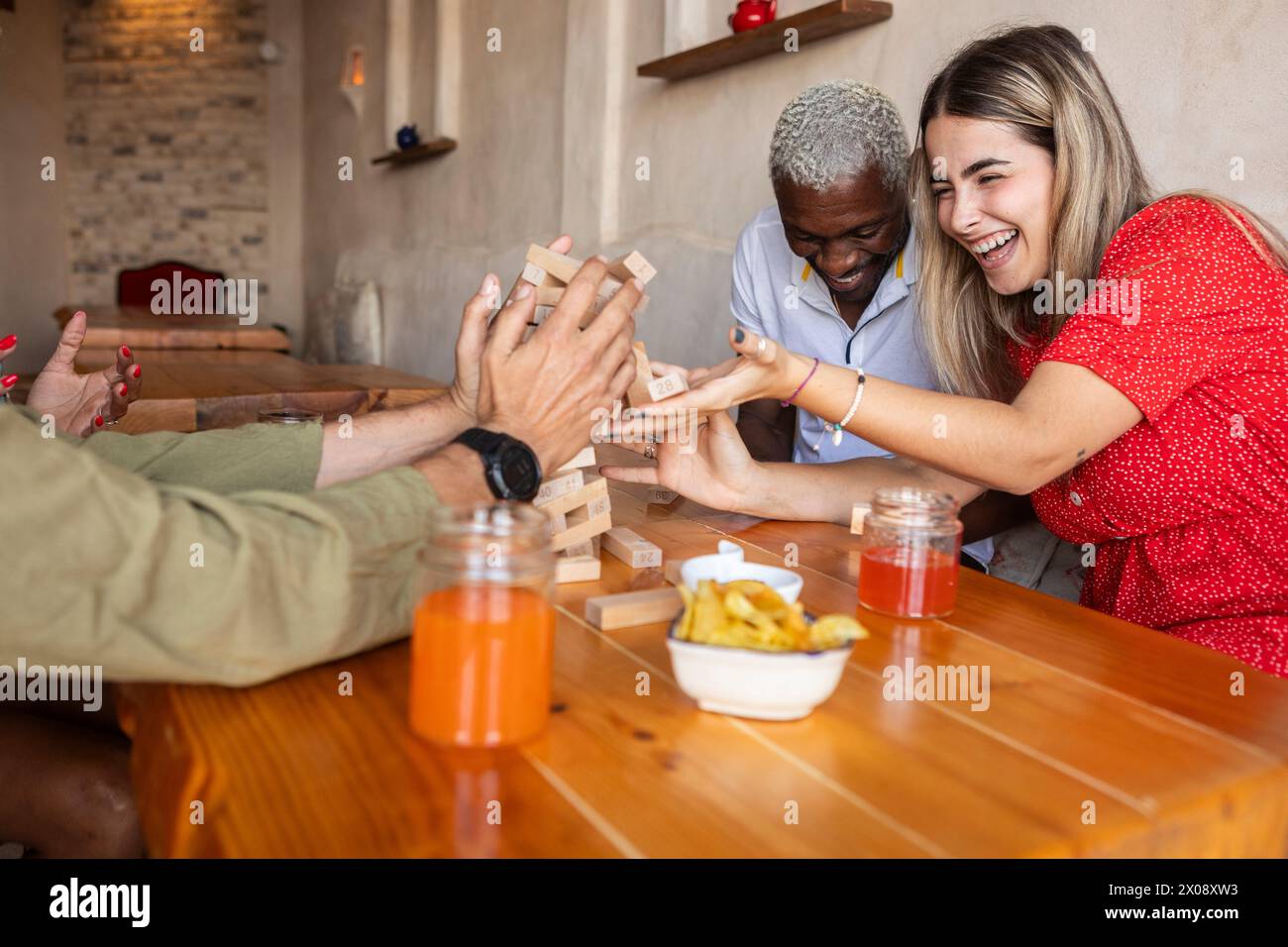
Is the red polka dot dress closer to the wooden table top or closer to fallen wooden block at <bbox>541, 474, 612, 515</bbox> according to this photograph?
fallen wooden block at <bbox>541, 474, 612, 515</bbox>

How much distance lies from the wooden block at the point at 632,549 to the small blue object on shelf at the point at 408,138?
462 cm

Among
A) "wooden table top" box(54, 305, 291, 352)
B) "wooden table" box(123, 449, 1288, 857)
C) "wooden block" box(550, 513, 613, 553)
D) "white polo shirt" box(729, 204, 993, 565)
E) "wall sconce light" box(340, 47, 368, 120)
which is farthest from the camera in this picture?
"wall sconce light" box(340, 47, 368, 120)

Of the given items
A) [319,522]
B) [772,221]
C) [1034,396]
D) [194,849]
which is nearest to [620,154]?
[772,221]

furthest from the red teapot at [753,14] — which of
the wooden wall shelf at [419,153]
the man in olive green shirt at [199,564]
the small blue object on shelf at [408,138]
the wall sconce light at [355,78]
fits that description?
the wall sconce light at [355,78]

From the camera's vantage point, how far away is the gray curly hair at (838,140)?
1955mm

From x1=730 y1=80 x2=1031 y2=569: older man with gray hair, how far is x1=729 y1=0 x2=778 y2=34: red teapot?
0.63m

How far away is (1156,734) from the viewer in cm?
84

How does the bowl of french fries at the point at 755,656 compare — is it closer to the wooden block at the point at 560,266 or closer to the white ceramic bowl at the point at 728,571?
the white ceramic bowl at the point at 728,571

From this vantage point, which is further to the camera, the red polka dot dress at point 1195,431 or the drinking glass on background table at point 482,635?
the red polka dot dress at point 1195,431

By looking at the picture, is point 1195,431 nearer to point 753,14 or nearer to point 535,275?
point 535,275

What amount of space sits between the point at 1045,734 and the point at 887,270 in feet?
5.03

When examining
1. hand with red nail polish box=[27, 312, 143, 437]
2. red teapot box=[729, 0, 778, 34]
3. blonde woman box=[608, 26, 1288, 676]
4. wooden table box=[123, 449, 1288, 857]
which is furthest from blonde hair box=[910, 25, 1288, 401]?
hand with red nail polish box=[27, 312, 143, 437]

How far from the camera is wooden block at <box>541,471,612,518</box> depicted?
1.24 metres

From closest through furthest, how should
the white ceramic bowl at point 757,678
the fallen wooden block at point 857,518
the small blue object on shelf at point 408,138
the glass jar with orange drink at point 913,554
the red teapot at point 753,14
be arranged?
the white ceramic bowl at point 757,678 → the glass jar with orange drink at point 913,554 → the fallen wooden block at point 857,518 → the red teapot at point 753,14 → the small blue object on shelf at point 408,138
